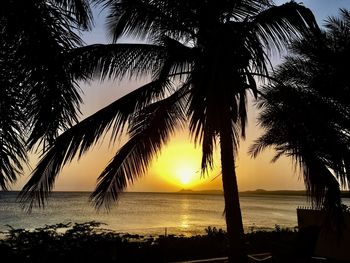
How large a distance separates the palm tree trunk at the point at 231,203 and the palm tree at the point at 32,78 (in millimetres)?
2284

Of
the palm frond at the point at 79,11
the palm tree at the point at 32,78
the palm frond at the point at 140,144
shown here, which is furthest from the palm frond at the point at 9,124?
the palm frond at the point at 140,144

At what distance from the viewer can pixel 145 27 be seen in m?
5.63

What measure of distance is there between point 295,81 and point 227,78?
505 cm

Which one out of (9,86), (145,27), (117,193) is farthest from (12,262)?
(145,27)

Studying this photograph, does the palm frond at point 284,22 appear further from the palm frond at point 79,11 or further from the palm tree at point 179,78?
the palm frond at point 79,11

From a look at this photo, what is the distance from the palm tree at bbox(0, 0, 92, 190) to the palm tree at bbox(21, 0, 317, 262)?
965 mm

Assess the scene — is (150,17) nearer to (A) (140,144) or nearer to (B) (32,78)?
(A) (140,144)

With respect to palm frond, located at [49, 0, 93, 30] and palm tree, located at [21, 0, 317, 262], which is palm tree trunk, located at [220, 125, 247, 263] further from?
palm frond, located at [49, 0, 93, 30]

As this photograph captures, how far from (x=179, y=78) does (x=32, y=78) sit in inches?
111

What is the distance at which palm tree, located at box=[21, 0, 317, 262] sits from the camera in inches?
165

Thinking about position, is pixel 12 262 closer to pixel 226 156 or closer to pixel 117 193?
pixel 117 193

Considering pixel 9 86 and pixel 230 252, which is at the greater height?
pixel 9 86

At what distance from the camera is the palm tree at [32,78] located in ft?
9.90

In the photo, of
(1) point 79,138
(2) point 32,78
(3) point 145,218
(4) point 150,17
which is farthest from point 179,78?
(3) point 145,218
